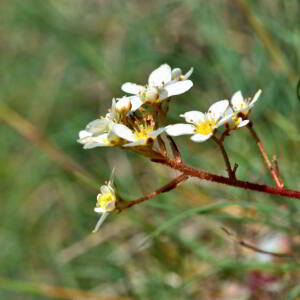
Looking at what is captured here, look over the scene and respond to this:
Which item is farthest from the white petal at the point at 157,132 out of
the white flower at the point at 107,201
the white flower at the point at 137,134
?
the white flower at the point at 107,201

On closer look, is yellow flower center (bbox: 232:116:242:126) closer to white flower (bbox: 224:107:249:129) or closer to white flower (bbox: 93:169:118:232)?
white flower (bbox: 224:107:249:129)

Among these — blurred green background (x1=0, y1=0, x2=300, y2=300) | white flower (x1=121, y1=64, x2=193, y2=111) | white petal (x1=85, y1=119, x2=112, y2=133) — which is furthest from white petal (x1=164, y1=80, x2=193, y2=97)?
blurred green background (x1=0, y1=0, x2=300, y2=300)

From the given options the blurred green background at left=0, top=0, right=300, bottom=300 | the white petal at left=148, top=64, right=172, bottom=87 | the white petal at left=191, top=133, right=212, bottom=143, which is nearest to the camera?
the white petal at left=191, top=133, right=212, bottom=143

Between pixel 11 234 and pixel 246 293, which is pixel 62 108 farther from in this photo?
pixel 246 293

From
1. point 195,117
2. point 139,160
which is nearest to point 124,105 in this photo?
point 195,117

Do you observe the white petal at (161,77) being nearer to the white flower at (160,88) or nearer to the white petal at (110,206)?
the white flower at (160,88)
